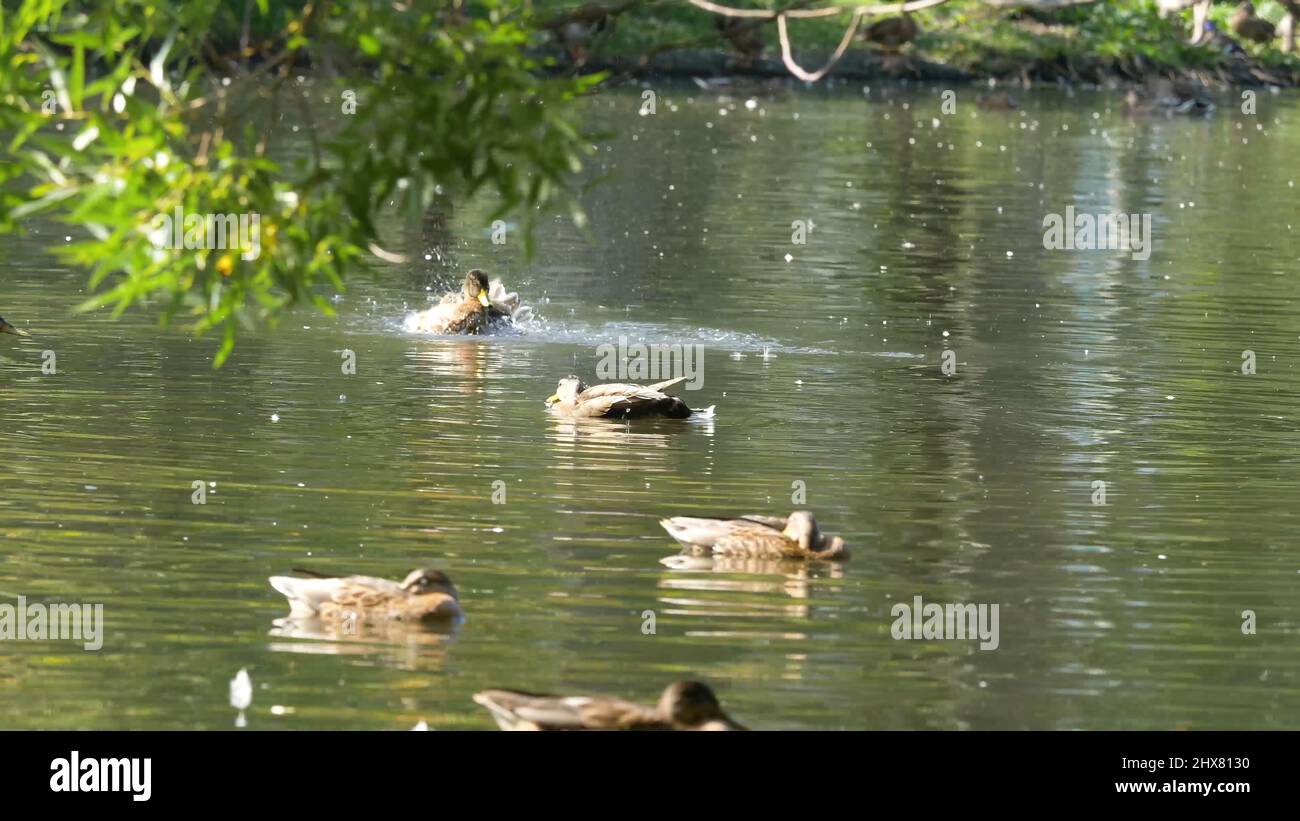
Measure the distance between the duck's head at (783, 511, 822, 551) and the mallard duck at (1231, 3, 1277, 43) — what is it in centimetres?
6537

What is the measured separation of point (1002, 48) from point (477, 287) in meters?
54.9

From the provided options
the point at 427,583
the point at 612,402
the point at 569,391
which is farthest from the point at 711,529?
the point at 569,391

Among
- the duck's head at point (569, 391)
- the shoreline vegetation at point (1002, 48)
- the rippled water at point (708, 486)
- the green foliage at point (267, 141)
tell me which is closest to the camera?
the green foliage at point (267, 141)

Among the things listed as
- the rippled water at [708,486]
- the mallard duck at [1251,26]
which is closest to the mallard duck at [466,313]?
the rippled water at [708,486]

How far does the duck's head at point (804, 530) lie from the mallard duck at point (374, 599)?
2398 mm

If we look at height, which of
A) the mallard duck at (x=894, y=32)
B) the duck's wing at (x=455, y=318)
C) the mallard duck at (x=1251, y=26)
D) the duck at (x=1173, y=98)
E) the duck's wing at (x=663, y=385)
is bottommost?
the duck's wing at (x=663, y=385)

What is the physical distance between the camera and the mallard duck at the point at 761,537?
13.0 m

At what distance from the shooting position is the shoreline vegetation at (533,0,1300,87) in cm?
6994

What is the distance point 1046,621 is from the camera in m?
12.0

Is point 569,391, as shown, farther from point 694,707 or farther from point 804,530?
point 694,707

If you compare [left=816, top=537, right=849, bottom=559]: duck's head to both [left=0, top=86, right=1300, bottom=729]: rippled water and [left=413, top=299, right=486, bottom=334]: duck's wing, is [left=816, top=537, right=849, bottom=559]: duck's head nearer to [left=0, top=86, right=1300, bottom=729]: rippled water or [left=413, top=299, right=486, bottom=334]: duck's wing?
[left=0, top=86, right=1300, bottom=729]: rippled water

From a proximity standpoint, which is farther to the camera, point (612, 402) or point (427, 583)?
point (612, 402)

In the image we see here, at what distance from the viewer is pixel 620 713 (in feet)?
30.5

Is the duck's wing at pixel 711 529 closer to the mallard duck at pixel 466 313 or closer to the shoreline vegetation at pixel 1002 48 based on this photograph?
the mallard duck at pixel 466 313
